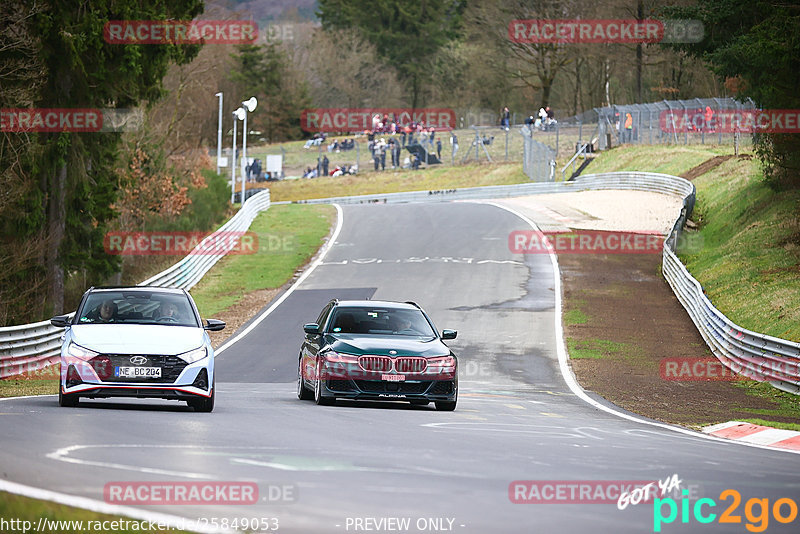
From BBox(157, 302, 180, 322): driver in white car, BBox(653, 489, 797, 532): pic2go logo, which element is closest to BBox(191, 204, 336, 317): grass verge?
BBox(157, 302, 180, 322): driver in white car

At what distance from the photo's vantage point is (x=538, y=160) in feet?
239

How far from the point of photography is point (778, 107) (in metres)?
35.5

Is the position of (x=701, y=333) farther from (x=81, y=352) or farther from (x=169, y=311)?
(x=81, y=352)

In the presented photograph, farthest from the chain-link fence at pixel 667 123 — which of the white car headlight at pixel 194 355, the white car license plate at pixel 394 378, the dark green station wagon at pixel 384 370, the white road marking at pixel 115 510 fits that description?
the white road marking at pixel 115 510

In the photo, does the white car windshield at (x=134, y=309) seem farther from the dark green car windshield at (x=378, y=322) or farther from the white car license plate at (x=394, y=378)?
the white car license plate at (x=394, y=378)

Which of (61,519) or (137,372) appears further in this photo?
(137,372)

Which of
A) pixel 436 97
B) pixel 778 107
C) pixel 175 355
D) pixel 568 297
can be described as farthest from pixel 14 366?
pixel 436 97

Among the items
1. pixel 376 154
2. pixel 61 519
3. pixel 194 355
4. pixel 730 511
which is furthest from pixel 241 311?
pixel 376 154

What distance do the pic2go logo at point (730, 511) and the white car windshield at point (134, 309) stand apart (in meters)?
8.56

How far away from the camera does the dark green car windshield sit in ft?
54.5

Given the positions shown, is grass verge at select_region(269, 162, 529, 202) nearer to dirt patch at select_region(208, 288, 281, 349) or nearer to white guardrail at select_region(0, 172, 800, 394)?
white guardrail at select_region(0, 172, 800, 394)

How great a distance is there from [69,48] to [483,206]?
31.9 m

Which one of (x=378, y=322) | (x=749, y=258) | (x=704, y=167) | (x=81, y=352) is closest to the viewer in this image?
(x=81, y=352)

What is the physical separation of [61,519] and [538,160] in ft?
223
